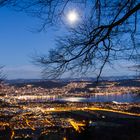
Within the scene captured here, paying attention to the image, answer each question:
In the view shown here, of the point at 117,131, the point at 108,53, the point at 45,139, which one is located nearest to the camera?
the point at 108,53

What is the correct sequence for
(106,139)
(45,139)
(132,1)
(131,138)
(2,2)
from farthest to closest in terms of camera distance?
(106,139)
(131,138)
(45,139)
(132,1)
(2,2)

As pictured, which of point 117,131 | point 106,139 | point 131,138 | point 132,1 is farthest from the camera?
point 117,131

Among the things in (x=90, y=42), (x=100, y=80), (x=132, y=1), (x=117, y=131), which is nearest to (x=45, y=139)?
(x=100, y=80)

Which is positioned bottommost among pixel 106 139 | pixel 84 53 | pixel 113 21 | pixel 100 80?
pixel 106 139

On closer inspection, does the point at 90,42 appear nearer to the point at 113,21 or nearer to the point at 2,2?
the point at 113,21

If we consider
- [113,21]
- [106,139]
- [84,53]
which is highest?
[113,21]

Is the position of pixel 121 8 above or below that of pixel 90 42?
above

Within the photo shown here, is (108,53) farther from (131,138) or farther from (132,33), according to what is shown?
(131,138)

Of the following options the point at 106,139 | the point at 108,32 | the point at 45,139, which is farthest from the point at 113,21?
the point at 106,139

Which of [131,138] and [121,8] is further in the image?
[131,138]
